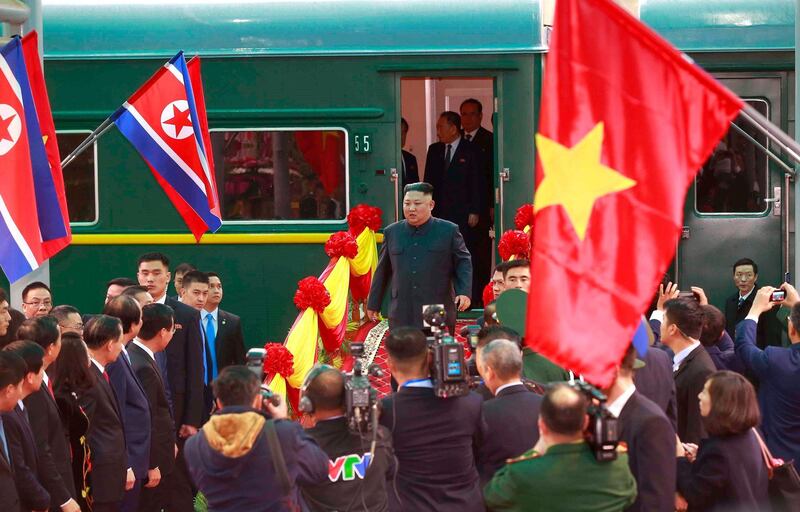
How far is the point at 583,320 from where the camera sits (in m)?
4.66

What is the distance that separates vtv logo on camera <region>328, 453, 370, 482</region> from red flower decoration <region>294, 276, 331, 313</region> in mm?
4206

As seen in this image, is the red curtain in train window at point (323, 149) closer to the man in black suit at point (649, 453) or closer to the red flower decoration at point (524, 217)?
the red flower decoration at point (524, 217)

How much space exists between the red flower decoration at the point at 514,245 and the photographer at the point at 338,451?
14.9 ft

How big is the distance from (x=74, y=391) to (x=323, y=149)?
4527 millimetres

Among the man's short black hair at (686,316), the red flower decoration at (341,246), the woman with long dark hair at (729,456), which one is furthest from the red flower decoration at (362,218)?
the woman with long dark hair at (729,456)

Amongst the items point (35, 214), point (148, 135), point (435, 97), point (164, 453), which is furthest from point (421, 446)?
point (435, 97)

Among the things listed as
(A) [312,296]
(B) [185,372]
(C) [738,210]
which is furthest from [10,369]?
(C) [738,210]

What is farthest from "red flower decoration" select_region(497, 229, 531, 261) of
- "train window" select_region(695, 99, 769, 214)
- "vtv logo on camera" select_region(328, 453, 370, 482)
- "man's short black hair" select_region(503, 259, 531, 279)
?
"vtv logo on camera" select_region(328, 453, 370, 482)

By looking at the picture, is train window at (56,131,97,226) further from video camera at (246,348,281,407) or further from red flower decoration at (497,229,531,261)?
video camera at (246,348,281,407)

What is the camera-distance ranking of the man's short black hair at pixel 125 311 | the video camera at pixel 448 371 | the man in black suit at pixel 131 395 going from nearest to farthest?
the video camera at pixel 448 371, the man in black suit at pixel 131 395, the man's short black hair at pixel 125 311

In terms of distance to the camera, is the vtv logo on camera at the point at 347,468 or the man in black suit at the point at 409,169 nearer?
the vtv logo on camera at the point at 347,468

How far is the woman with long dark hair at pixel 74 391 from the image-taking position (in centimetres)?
675

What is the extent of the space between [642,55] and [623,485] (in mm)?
1578

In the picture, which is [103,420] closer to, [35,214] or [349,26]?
[35,214]
